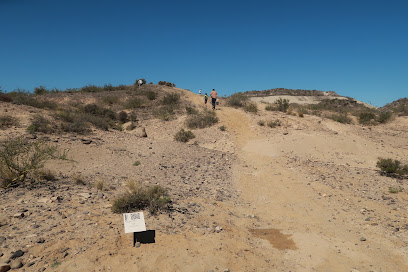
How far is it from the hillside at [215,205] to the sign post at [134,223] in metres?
0.31

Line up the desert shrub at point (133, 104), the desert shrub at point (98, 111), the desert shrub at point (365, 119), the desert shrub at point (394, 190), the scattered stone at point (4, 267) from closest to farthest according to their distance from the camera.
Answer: the scattered stone at point (4, 267) < the desert shrub at point (394, 190) < the desert shrub at point (98, 111) < the desert shrub at point (365, 119) < the desert shrub at point (133, 104)

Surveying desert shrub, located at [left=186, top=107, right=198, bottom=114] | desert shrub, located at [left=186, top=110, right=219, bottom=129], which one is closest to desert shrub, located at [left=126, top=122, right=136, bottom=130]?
desert shrub, located at [left=186, top=110, right=219, bottom=129]

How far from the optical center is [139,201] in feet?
16.8

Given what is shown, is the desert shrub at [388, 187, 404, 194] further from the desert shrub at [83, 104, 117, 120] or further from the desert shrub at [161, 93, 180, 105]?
the desert shrub at [161, 93, 180, 105]

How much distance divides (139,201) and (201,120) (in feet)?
36.7

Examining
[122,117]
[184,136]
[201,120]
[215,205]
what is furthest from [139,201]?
[122,117]

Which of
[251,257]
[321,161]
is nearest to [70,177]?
[251,257]

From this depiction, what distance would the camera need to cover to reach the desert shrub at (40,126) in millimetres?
10368

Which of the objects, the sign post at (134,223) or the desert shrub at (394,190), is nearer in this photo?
the sign post at (134,223)

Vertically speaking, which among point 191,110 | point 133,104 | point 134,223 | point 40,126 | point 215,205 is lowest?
point 215,205

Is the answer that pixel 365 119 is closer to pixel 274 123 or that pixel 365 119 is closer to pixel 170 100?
pixel 274 123

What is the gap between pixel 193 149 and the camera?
11938 millimetres

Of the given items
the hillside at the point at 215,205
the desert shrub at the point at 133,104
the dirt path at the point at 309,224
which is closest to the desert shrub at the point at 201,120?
the hillside at the point at 215,205

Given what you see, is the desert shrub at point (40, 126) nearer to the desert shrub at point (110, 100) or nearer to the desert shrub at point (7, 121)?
the desert shrub at point (7, 121)
